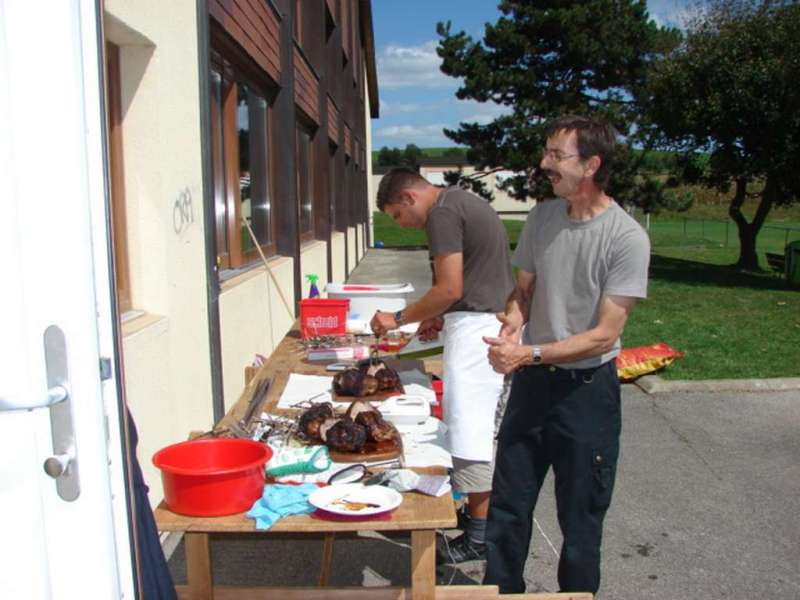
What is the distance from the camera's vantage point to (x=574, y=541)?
2.97 metres

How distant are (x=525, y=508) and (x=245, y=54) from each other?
15.5 ft

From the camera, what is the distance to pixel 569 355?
2.78 m

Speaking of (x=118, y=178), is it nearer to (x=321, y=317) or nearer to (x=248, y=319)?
(x=321, y=317)

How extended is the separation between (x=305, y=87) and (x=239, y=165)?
11.8 ft

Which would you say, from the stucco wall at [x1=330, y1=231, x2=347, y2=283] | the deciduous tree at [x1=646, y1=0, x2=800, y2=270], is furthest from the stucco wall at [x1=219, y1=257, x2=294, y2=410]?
the deciduous tree at [x1=646, y1=0, x2=800, y2=270]

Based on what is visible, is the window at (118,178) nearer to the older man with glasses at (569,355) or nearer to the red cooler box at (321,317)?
the red cooler box at (321,317)

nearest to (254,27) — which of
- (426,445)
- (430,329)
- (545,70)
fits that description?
(430,329)

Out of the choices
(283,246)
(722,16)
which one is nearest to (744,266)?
(722,16)

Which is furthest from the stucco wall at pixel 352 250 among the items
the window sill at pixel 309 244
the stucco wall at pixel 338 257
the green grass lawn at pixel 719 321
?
the green grass lawn at pixel 719 321

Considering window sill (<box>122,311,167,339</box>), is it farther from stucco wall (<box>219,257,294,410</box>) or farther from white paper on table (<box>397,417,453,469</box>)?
white paper on table (<box>397,417,453,469</box>)

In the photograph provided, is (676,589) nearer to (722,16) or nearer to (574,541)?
(574,541)

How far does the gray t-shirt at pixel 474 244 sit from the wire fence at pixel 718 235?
2823 centimetres

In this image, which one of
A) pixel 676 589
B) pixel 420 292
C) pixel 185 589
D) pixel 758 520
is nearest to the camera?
pixel 185 589

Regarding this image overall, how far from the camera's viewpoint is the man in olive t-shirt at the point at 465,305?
3.50m
